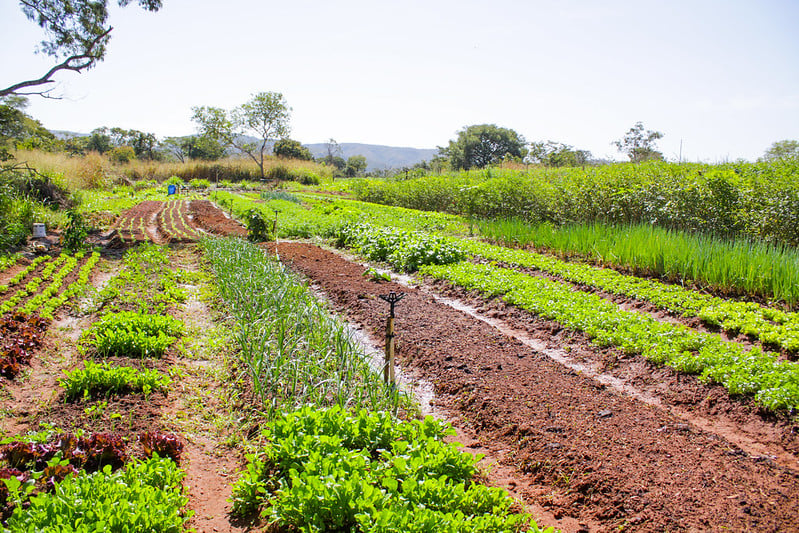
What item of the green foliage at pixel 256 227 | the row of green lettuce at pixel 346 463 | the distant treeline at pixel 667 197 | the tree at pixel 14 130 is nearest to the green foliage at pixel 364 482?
the row of green lettuce at pixel 346 463

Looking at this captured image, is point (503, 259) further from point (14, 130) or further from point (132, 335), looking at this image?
point (14, 130)

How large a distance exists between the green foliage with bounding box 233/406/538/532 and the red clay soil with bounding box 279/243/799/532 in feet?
1.83

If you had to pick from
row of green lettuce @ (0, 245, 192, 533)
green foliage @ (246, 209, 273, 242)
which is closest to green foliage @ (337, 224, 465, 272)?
green foliage @ (246, 209, 273, 242)

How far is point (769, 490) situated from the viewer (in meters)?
2.83

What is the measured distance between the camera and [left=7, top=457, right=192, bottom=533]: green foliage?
2.00 metres

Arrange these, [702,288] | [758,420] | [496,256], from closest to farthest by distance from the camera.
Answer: [758,420] → [702,288] → [496,256]

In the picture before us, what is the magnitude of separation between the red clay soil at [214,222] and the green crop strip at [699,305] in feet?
26.0

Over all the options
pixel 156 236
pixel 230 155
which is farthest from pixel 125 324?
pixel 230 155

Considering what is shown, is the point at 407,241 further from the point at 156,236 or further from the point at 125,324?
the point at 156,236

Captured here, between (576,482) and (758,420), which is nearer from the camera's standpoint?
(576,482)

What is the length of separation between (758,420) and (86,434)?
495cm

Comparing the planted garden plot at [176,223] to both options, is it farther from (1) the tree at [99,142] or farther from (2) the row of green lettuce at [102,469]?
(1) the tree at [99,142]

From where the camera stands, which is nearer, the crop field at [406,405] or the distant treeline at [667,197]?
the crop field at [406,405]

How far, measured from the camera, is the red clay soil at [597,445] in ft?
8.80
